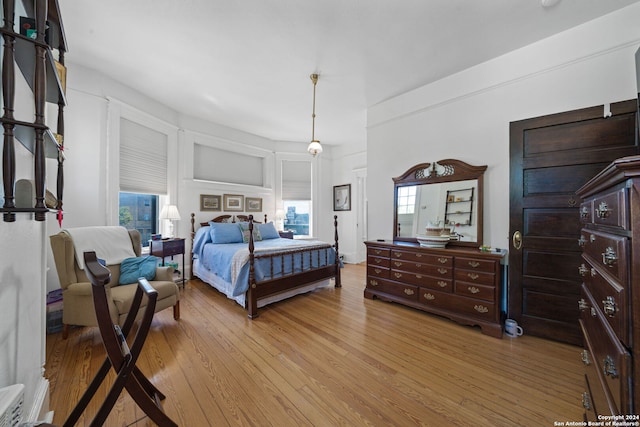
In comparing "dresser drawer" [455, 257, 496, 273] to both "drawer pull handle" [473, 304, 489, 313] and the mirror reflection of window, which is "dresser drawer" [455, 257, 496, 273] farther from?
the mirror reflection of window

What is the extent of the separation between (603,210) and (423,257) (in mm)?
2005

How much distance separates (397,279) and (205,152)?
4.29 meters

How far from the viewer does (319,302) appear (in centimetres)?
326

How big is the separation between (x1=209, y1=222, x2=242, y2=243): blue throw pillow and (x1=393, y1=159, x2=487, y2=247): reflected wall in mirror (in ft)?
8.80

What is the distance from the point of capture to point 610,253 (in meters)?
0.84

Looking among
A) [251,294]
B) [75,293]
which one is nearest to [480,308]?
[251,294]

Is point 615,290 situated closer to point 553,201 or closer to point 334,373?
point 334,373

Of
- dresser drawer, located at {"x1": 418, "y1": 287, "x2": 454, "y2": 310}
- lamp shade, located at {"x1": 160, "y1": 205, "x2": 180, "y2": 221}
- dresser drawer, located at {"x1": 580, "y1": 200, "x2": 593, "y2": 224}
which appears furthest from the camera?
lamp shade, located at {"x1": 160, "y1": 205, "x2": 180, "y2": 221}

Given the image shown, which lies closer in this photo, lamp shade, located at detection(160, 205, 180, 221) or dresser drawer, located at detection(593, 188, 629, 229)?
dresser drawer, located at detection(593, 188, 629, 229)

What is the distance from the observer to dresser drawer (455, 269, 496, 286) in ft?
7.84

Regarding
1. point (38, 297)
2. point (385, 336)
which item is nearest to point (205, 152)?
point (38, 297)

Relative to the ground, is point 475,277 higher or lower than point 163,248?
lower

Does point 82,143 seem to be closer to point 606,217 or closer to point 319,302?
point 319,302

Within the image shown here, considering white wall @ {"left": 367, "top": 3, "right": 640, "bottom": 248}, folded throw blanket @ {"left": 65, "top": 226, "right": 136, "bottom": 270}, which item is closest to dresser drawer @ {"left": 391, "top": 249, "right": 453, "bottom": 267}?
white wall @ {"left": 367, "top": 3, "right": 640, "bottom": 248}
